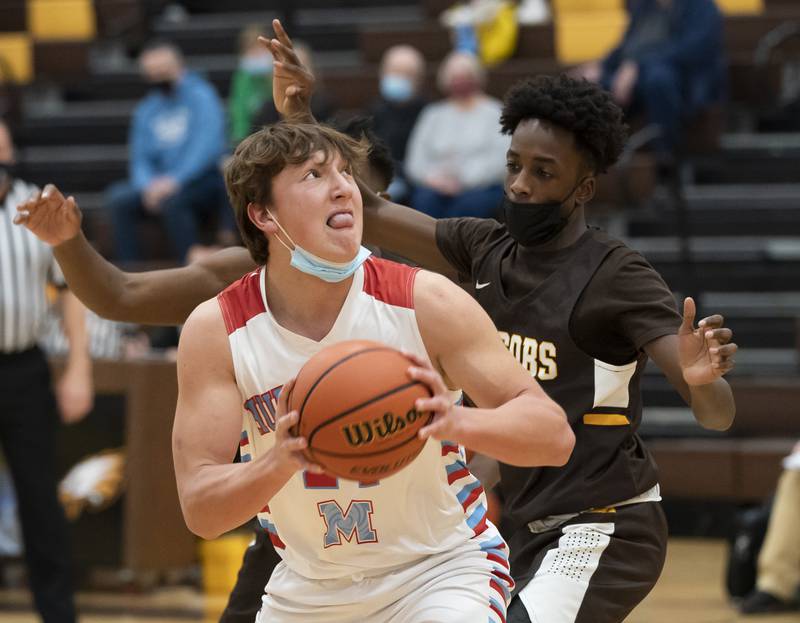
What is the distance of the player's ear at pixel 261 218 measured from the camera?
3504 mm

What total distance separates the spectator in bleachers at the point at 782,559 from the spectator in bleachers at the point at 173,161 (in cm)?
462

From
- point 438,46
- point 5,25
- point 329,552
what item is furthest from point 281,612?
point 5,25

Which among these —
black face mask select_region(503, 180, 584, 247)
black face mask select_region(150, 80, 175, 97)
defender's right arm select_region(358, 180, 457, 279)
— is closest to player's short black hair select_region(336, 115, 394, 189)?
defender's right arm select_region(358, 180, 457, 279)

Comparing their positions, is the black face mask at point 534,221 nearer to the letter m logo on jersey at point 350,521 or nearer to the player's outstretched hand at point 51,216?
the letter m logo on jersey at point 350,521

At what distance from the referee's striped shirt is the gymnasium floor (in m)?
1.73

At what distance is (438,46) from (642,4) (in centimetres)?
198

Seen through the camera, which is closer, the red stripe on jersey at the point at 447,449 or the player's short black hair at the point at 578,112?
the red stripe on jersey at the point at 447,449

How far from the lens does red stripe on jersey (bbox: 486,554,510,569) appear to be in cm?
350

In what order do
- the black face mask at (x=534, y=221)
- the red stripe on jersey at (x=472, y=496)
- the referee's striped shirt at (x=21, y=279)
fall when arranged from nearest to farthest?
the red stripe on jersey at (x=472, y=496) < the black face mask at (x=534, y=221) < the referee's striped shirt at (x=21, y=279)

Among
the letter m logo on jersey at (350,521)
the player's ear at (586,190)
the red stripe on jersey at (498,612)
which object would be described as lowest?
the red stripe on jersey at (498,612)

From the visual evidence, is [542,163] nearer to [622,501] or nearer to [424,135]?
[622,501]

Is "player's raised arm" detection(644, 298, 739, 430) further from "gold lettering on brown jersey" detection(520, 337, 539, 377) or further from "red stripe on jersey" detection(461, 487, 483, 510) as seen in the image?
"red stripe on jersey" detection(461, 487, 483, 510)

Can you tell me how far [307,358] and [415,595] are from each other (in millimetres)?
627

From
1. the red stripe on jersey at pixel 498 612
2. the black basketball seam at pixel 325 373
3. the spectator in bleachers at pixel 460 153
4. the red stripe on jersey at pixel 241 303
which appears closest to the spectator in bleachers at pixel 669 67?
the spectator in bleachers at pixel 460 153
